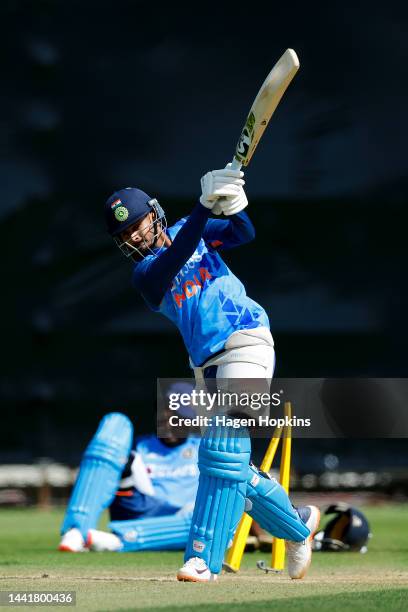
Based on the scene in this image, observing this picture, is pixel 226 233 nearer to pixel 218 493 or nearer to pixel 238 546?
pixel 218 493

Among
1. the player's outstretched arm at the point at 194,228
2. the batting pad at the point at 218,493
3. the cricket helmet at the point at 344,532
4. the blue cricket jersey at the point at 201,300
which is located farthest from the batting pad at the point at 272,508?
the cricket helmet at the point at 344,532

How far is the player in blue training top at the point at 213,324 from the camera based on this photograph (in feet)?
13.3

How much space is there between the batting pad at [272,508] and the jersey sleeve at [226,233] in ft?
2.58

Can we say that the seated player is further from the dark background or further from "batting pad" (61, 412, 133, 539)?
the dark background

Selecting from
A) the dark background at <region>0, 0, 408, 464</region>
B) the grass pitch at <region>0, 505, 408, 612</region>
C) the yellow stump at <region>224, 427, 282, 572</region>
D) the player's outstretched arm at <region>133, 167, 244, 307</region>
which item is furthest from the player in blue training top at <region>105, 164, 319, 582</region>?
the dark background at <region>0, 0, 408, 464</region>

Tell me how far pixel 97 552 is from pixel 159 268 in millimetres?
2466

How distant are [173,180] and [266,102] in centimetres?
408

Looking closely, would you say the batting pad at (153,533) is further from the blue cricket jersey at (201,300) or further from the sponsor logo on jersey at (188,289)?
the sponsor logo on jersey at (188,289)

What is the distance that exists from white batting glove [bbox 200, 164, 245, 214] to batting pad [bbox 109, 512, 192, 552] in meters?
2.74

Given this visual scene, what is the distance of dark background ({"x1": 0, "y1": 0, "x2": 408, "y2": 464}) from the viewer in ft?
26.2

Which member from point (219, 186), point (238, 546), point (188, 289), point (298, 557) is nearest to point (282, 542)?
point (238, 546)

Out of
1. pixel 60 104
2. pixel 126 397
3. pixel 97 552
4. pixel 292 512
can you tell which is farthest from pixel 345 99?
pixel 292 512

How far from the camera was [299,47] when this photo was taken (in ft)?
26.5

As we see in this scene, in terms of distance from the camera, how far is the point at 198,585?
3918 millimetres
